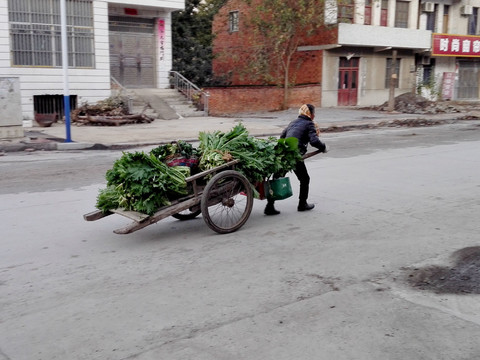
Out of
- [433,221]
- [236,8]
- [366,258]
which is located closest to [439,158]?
[433,221]

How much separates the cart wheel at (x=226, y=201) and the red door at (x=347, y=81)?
1032 inches

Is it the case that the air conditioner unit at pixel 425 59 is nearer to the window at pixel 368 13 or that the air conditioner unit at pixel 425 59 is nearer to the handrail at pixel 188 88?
the window at pixel 368 13

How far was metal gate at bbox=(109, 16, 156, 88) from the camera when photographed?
87.7 feet

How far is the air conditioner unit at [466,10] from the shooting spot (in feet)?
120

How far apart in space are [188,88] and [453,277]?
2277cm

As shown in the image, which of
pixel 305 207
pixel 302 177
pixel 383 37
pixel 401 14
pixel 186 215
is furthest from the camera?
pixel 401 14

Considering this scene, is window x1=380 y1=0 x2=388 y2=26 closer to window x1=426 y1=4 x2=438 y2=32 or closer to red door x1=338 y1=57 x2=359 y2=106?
red door x1=338 y1=57 x2=359 y2=106

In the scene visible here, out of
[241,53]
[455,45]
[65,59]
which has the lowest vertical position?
[65,59]

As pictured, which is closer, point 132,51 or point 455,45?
point 132,51

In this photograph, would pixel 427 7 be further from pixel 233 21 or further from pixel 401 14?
pixel 233 21

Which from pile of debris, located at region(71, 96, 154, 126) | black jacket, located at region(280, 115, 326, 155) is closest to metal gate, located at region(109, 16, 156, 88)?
pile of debris, located at region(71, 96, 154, 126)

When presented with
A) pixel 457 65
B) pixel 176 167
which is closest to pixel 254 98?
pixel 457 65

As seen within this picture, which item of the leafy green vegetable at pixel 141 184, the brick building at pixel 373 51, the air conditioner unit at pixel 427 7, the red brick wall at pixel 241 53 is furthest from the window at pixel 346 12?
the leafy green vegetable at pixel 141 184

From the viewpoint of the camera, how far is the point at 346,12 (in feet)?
99.6
